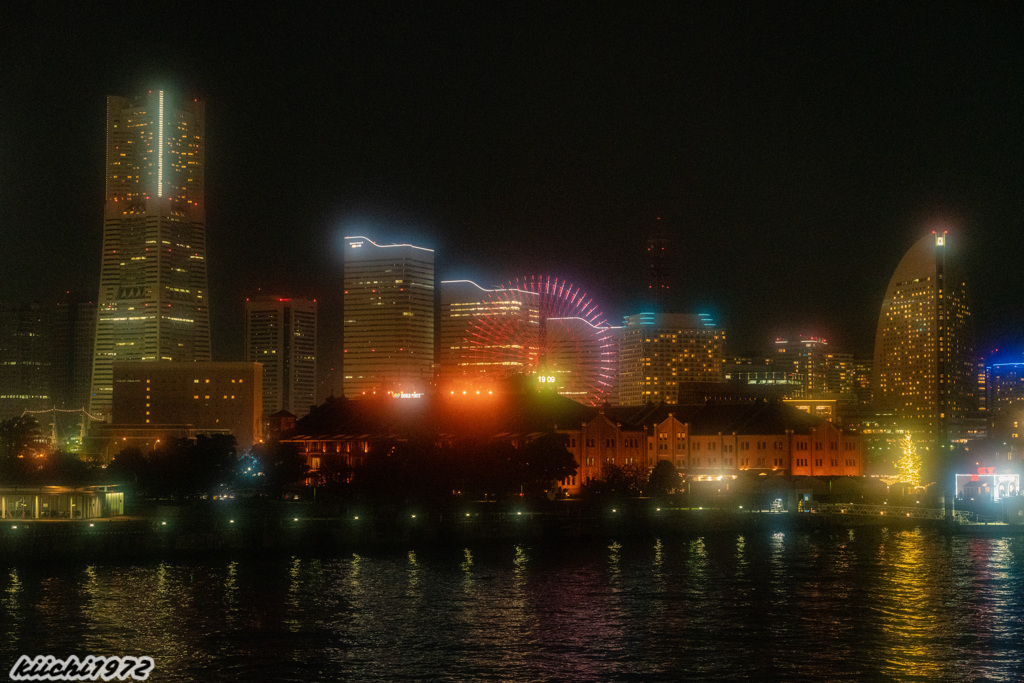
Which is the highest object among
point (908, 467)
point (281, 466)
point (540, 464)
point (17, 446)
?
point (17, 446)

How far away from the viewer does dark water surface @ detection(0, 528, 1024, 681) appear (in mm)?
39719

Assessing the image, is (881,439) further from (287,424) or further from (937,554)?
(937,554)

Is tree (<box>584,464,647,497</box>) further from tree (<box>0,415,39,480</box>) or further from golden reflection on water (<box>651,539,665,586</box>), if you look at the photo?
tree (<box>0,415,39,480</box>)

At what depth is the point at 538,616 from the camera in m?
48.7

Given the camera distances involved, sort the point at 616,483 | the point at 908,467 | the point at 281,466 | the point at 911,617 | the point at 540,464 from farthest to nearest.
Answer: the point at 908,467, the point at 616,483, the point at 281,466, the point at 540,464, the point at 911,617

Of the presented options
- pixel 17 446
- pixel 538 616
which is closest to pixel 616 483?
pixel 17 446

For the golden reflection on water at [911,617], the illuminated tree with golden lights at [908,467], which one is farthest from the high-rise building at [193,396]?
the golden reflection on water at [911,617]

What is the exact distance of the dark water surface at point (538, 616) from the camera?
39.7m

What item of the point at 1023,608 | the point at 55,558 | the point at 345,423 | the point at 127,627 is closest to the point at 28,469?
the point at 55,558

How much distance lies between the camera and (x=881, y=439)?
574 ft

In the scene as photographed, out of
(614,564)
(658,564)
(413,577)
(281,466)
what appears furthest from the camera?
(281,466)

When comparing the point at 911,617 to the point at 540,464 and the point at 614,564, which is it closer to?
the point at 614,564

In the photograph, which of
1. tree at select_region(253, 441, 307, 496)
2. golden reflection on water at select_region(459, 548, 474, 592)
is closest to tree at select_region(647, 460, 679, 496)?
tree at select_region(253, 441, 307, 496)

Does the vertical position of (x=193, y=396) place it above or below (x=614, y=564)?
above
